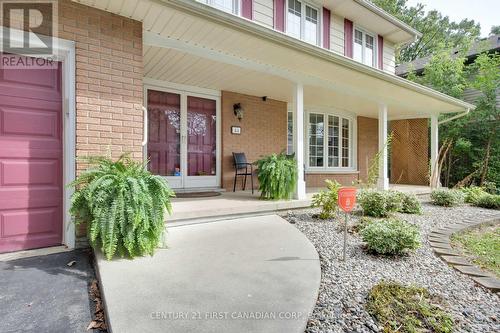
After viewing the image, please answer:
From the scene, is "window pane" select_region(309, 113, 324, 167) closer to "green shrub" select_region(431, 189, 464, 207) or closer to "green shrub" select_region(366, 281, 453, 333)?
"green shrub" select_region(431, 189, 464, 207)

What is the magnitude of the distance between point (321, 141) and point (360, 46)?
3.10 meters

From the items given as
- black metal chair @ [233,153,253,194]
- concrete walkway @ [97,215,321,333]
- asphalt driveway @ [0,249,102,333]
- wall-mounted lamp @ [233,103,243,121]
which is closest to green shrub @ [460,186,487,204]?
black metal chair @ [233,153,253,194]

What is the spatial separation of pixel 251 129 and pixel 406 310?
497 centimetres

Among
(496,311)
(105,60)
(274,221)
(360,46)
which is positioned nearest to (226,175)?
(274,221)

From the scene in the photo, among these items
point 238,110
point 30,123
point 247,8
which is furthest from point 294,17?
point 30,123

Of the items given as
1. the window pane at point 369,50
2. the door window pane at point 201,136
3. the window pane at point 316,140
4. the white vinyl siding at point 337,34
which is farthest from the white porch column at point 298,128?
the window pane at point 369,50

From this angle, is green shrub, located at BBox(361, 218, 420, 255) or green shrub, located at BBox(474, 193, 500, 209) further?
green shrub, located at BBox(474, 193, 500, 209)

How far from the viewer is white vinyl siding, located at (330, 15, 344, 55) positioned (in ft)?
24.4

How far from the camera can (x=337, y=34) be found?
24.8 ft

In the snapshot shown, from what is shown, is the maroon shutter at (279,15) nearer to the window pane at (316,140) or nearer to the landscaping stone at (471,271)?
the window pane at (316,140)

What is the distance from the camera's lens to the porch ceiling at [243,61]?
295 cm

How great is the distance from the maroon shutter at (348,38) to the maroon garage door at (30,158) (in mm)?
7127

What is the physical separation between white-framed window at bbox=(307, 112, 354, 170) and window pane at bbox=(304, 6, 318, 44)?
6.17 feet

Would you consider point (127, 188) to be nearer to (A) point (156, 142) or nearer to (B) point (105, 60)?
(B) point (105, 60)
